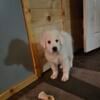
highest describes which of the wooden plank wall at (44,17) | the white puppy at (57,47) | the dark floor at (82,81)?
the wooden plank wall at (44,17)

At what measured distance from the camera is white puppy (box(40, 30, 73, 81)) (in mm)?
1574

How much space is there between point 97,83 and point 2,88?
1.02 meters

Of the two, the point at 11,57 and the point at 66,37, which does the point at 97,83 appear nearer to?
the point at 66,37

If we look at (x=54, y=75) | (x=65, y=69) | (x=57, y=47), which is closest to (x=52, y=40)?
(x=57, y=47)

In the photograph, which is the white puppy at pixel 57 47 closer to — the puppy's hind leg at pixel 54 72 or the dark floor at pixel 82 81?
the puppy's hind leg at pixel 54 72

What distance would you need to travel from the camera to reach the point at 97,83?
5.54 ft

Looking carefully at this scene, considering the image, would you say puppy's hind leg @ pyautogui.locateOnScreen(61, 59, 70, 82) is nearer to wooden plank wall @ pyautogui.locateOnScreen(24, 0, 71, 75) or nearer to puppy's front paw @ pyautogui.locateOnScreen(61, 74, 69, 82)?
puppy's front paw @ pyautogui.locateOnScreen(61, 74, 69, 82)

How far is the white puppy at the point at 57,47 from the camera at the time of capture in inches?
62.0

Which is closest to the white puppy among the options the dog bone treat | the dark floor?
the dark floor

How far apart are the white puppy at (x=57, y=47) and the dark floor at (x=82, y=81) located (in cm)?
10

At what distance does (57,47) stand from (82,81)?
1.71 ft

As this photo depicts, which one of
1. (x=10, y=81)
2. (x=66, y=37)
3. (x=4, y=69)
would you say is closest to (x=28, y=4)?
(x=66, y=37)

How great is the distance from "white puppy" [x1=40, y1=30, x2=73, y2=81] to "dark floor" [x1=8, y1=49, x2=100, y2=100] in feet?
0.34

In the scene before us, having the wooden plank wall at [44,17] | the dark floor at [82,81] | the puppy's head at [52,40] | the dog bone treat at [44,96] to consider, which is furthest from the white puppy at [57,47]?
the dog bone treat at [44,96]
